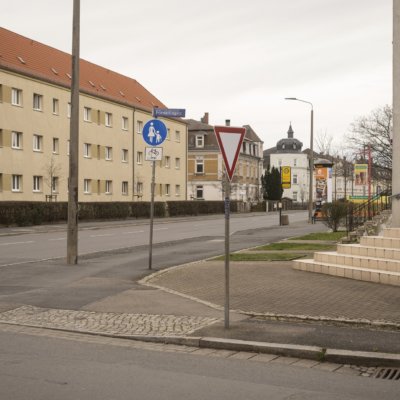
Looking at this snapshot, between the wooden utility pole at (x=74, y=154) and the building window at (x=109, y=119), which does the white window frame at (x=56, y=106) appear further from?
the wooden utility pole at (x=74, y=154)

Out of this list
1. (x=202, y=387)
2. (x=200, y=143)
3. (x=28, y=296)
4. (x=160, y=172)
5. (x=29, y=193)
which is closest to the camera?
(x=202, y=387)

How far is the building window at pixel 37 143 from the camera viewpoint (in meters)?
49.4

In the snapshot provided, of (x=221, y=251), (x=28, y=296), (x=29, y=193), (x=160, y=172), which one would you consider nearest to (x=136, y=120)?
(x=160, y=172)

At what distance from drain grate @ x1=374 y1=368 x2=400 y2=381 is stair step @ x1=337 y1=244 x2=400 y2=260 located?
6677mm

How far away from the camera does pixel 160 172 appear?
229ft

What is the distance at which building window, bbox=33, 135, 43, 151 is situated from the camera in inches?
1946

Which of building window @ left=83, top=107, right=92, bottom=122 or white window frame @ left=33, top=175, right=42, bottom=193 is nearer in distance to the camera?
white window frame @ left=33, top=175, right=42, bottom=193

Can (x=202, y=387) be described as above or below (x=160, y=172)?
below

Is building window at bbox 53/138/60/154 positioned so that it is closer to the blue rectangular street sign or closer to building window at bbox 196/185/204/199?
the blue rectangular street sign

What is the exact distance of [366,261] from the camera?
1337 centimetres

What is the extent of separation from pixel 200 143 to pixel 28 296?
86974 mm

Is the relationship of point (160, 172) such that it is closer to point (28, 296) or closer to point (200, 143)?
point (200, 143)

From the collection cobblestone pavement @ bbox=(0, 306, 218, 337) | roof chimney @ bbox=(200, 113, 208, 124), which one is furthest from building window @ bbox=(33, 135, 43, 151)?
roof chimney @ bbox=(200, 113, 208, 124)

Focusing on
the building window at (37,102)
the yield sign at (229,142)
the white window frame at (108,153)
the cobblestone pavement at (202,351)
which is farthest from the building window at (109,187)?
the yield sign at (229,142)
